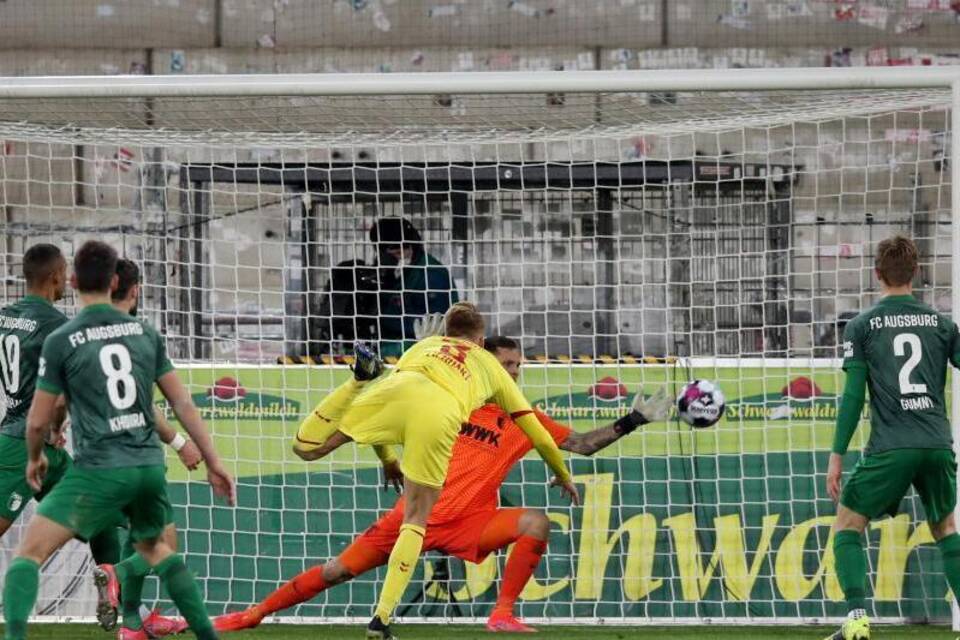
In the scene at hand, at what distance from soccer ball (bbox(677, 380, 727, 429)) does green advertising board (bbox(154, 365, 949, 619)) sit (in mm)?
651

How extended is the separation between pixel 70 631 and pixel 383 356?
8.22 feet

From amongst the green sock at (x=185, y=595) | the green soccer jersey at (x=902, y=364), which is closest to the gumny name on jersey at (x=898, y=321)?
the green soccer jersey at (x=902, y=364)

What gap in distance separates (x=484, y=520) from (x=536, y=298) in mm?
2600

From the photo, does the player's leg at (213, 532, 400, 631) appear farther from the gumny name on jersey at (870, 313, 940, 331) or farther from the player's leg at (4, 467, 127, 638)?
the gumny name on jersey at (870, 313, 940, 331)

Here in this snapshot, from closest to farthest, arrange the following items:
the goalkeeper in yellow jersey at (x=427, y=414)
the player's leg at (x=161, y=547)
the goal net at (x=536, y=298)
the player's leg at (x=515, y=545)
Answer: the player's leg at (x=161, y=547) → the goalkeeper in yellow jersey at (x=427, y=414) → the player's leg at (x=515, y=545) → the goal net at (x=536, y=298)

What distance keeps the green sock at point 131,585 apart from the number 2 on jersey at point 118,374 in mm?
1664

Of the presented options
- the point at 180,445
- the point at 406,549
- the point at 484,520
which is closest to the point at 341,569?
the point at 484,520

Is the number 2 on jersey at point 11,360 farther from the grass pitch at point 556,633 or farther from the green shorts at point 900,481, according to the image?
the green shorts at point 900,481

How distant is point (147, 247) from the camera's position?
10781 mm

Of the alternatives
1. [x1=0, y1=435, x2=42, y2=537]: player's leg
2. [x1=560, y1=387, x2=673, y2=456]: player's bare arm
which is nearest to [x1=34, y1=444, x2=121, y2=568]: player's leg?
[x1=0, y1=435, x2=42, y2=537]: player's leg

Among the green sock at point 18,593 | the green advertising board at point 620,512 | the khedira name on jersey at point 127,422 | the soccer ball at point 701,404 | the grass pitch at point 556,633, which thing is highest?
the khedira name on jersey at point 127,422

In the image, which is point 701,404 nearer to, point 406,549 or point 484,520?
point 484,520

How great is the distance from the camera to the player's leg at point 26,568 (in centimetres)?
603

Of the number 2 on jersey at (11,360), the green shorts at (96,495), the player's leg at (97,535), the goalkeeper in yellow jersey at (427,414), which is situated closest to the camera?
the green shorts at (96,495)
